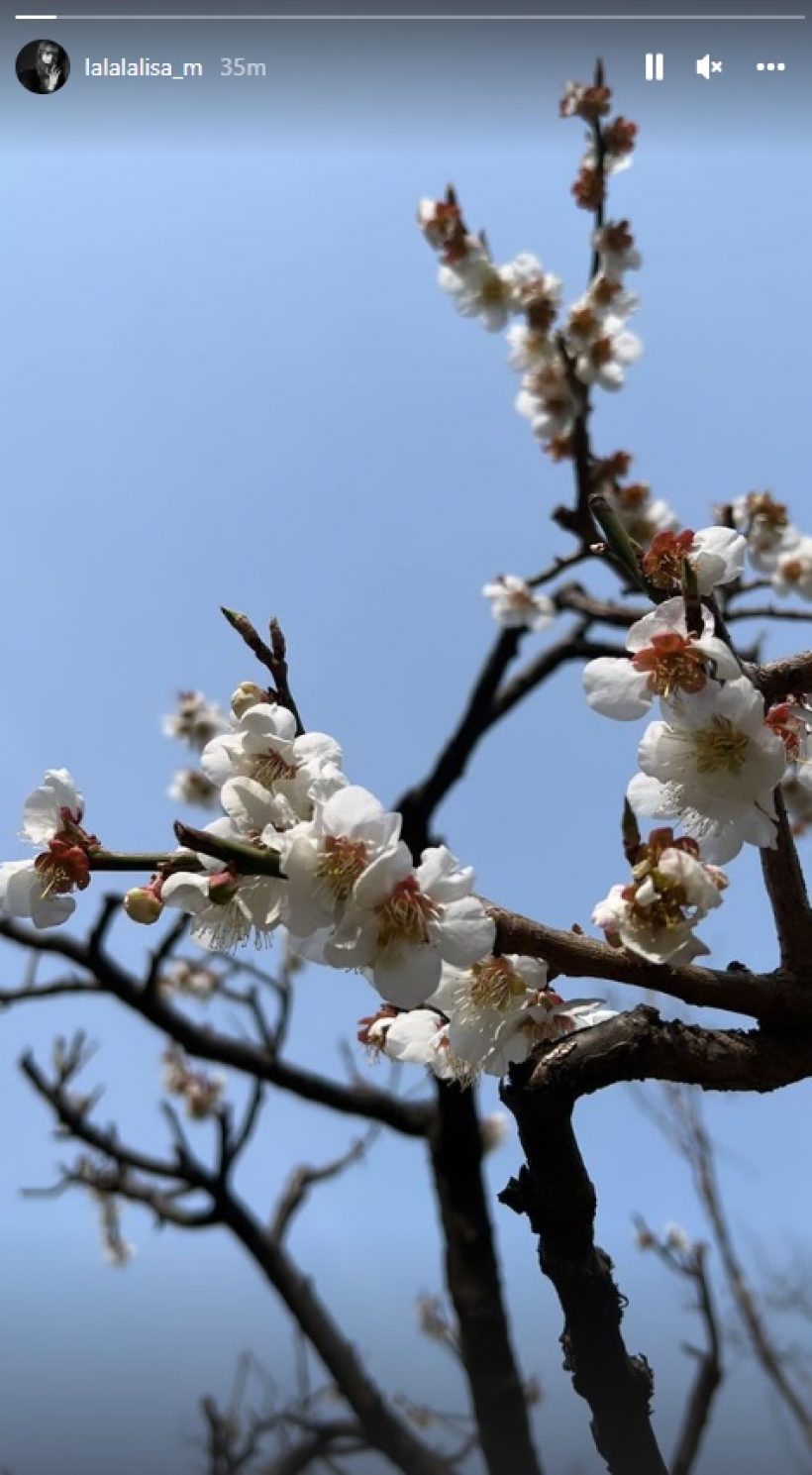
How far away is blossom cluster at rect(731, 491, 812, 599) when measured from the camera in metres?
3.59

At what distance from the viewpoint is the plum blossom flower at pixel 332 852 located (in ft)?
2.91

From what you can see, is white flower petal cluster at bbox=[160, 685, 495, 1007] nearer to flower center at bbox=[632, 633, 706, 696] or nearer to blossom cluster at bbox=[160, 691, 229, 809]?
flower center at bbox=[632, 633, 706, 696]

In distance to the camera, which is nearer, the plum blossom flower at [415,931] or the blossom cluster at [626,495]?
the plum blossom flower at [415,931]

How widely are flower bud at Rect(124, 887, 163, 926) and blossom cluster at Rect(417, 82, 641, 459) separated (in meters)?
2.97

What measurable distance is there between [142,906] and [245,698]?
25cm

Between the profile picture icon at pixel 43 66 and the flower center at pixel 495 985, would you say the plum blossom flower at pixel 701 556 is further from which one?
the profile picture icon at pixel 43 66

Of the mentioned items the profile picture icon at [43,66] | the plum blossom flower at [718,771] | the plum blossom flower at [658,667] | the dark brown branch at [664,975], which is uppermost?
the profile picture icon at [43,66]

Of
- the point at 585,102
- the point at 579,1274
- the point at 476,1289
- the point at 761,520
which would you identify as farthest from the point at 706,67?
the point at 476,1289

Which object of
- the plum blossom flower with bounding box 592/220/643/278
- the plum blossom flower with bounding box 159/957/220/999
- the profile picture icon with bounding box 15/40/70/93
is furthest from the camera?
the plum blossom flower with bounding box 159/957/220/999

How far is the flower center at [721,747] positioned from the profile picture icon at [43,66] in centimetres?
222

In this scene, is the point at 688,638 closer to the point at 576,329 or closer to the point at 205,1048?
the point at 576,329

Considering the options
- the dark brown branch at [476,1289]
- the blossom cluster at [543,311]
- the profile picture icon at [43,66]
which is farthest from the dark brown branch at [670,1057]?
the blossom cluster at [543,311]

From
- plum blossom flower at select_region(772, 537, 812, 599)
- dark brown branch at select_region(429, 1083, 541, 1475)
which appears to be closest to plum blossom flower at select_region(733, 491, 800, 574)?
plum blossom flower at select_region(772, 537, 812, 599)

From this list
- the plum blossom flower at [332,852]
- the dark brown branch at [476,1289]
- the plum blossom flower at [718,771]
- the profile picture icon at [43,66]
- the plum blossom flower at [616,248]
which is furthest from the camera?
the plum blossom flower at [616,248]
